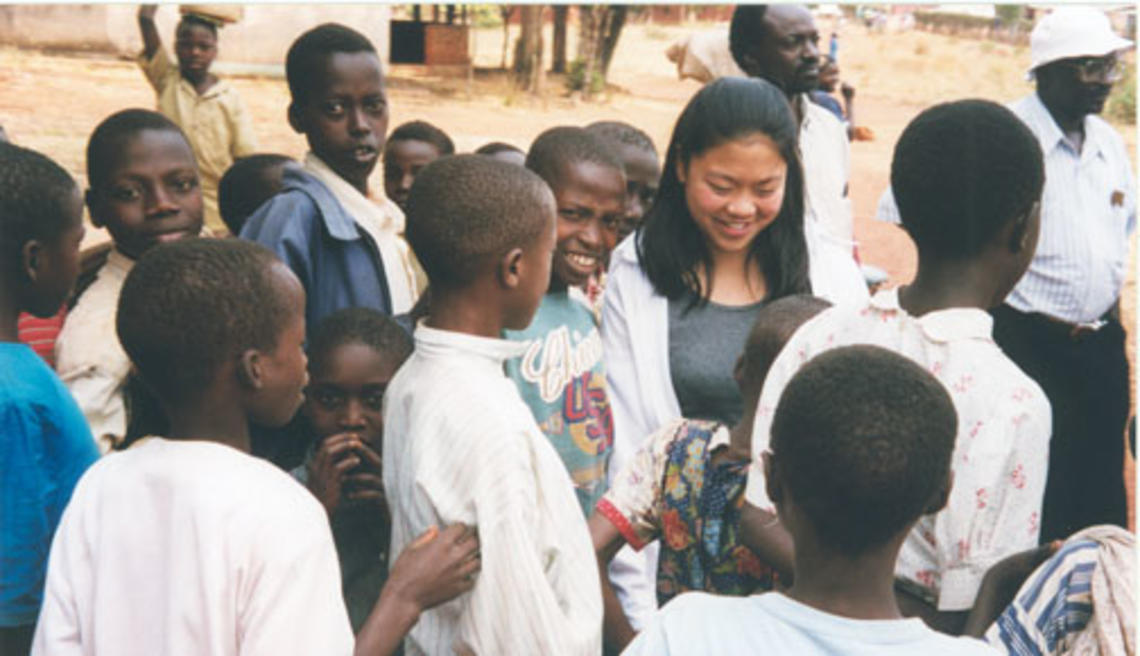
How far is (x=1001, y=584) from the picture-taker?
169cm

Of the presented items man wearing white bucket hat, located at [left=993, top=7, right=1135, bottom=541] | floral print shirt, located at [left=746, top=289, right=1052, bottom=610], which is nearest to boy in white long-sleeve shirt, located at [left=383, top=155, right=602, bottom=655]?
floral print shirt, located at [left=746, top=289, right=1052, bottom=610]

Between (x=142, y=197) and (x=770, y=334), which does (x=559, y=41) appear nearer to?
(x=142, y=197)

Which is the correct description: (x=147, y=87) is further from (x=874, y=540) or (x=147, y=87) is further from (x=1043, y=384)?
(x=874, y=540)

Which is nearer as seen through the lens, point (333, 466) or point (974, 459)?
point (974, 459)

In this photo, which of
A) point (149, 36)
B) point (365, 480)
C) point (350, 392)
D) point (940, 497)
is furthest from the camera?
point (149, 36)

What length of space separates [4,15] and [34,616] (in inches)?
637

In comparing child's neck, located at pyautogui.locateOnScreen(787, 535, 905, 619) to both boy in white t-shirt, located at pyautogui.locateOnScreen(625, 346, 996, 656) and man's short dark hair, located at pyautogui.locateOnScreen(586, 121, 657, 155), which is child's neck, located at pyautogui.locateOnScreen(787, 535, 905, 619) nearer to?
boy in white t-shirt, located at pyautogui.locateOnScreen(625, 346, 996, 656)

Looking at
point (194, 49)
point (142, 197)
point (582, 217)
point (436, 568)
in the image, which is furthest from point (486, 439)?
point (194, 49)

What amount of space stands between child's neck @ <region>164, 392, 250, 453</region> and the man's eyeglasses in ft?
12.5

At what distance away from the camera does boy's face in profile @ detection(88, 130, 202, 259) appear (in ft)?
8.92

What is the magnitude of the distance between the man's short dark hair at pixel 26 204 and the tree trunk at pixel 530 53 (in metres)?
17.8

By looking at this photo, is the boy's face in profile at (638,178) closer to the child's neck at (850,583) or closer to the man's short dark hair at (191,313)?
the man's short dark hair at (191,313)

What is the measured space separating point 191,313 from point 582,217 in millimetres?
1270

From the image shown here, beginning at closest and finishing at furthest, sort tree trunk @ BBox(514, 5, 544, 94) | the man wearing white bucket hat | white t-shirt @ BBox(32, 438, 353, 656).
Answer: white t-shirt @ BBox(32, 438, 353, 656)
the man wearing white bucket hat
tree trunk @ BBox(514, 5, 544, 94)
